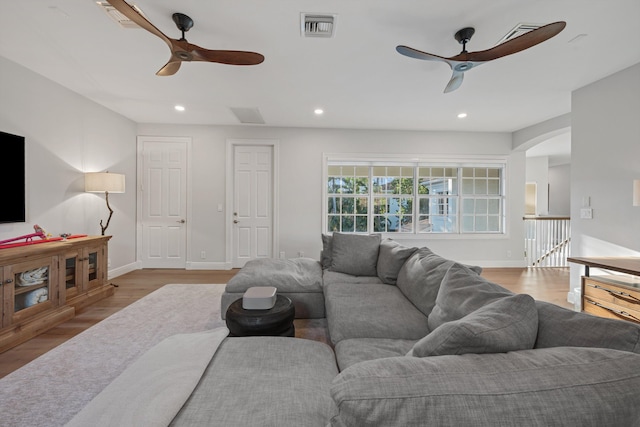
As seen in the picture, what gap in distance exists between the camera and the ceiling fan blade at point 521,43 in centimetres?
178

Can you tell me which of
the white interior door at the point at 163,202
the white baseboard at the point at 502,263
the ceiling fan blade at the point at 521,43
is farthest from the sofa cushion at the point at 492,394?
the white baseboard at the point at 502,263

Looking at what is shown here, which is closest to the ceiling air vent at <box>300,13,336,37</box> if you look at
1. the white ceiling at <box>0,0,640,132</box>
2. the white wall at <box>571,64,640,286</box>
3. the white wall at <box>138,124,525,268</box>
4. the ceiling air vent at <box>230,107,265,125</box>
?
the white ceiling at <box>0,0,640,132</box>

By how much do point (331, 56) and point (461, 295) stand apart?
2.38 m

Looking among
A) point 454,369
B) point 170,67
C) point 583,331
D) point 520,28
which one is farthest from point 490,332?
point 170,67

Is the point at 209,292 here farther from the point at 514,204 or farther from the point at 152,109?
the point at 514,204

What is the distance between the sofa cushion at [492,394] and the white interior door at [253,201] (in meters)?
4.47

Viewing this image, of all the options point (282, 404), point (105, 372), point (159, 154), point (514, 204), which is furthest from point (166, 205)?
point (514, 204)

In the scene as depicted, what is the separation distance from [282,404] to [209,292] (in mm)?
2919

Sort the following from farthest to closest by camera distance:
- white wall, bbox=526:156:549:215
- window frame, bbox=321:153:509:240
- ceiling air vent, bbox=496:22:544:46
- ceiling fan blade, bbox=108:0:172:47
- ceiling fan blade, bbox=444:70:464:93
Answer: white wall, bbox=526:156:549:215, window frame, bbox=321:153:509:240, ceiling fan blade, bbox=444:70:464:93, ceiling air vent, bbox=496:22:544:46, ceiling fan blade, bbox=108:0:172:47

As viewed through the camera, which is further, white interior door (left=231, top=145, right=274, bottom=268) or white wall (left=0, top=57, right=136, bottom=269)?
white interior door (left=231, top=145, right=274, bottom=268)

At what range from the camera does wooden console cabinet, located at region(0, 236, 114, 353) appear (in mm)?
2242

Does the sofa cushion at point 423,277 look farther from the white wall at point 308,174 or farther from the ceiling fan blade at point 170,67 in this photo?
the white wall at point 308,174

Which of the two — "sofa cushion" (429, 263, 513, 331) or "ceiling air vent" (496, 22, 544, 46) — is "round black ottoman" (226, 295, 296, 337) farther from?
"ceiling air vent" (496, 22, 544, 46)

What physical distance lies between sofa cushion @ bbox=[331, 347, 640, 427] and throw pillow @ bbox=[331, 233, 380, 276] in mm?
2295
